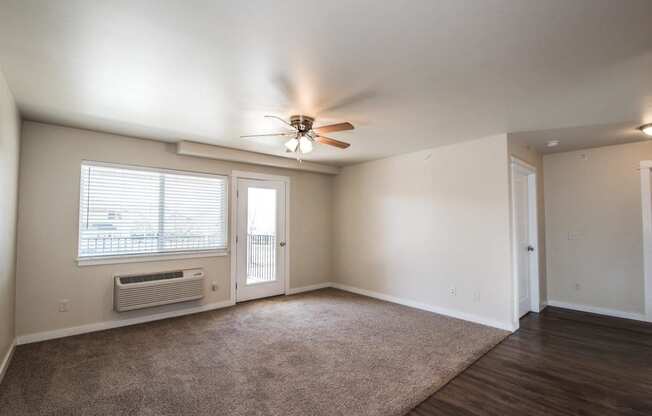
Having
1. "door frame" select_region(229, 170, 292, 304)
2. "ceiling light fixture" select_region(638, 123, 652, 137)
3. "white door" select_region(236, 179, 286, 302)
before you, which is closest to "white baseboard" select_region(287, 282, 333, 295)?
"door frame" select_region(229, 170, 292, 304)

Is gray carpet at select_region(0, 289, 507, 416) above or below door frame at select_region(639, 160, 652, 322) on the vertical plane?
below

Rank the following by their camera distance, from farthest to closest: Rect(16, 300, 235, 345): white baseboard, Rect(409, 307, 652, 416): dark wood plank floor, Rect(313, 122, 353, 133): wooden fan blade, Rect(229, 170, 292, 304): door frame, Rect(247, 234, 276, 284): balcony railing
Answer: Rect(247, 234, 276, 284): balcony railing < Rect(229, 170, 292, 304): door frame < Rect(16, 300, 235, 345): white baseboard < Rect(313, 122, 353, 133): wooden fan blade < Rect(409, 307, 652, 416): dark wood plank floor

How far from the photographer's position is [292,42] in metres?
1.98

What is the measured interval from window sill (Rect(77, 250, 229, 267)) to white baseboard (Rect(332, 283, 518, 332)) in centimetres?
244

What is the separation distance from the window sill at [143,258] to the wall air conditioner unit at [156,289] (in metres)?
0.19

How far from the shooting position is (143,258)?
168 inches

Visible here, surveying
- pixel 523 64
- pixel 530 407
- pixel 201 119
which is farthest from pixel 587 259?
pixel 201 119

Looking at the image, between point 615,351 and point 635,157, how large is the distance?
266 centimetres

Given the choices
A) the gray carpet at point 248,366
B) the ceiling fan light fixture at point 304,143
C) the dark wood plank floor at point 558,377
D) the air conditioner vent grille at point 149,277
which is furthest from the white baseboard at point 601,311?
the air conditioner vent grille at point 149,277

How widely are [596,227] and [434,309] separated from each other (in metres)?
2.60

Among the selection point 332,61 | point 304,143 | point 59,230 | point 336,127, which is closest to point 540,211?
point 336,127

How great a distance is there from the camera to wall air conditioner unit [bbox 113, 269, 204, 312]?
3934 mm

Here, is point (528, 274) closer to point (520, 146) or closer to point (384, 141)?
point (520, 146)

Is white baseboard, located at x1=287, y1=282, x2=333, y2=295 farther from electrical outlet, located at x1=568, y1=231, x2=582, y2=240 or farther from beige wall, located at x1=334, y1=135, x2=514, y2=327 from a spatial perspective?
electrical outlet, located at x1=568, y1=231, x2=582, y2=240
